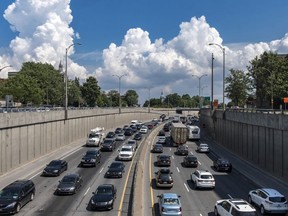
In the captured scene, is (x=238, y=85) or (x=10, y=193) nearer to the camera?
(x=10, y=193)

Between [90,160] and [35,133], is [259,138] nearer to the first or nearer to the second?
[90,160]

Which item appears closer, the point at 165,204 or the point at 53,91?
the point at 165,204

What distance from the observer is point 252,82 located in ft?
302

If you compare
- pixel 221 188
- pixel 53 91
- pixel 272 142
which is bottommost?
pixel 221 188

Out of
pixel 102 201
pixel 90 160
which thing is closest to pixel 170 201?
pixel 102 201

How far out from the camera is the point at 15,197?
26.5 metres

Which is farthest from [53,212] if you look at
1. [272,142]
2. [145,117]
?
[145,117]

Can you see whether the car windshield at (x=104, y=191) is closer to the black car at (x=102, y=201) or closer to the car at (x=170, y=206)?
the black car at (x=102, y=201)

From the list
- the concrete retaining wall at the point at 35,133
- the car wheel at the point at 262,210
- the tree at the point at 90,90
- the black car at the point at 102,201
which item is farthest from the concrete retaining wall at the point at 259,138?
the tree at the point at 90,90

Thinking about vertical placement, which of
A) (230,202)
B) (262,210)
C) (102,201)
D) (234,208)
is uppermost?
(230,202)

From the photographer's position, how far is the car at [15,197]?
25531mm

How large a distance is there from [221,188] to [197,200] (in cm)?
559

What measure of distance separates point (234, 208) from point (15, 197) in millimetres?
13889

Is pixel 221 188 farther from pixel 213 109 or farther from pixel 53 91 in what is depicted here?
pixel 53 91
